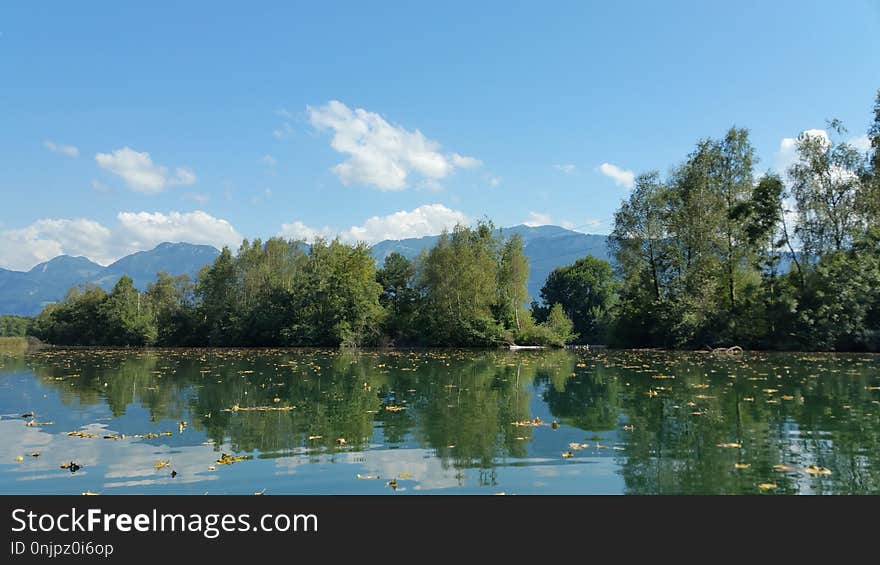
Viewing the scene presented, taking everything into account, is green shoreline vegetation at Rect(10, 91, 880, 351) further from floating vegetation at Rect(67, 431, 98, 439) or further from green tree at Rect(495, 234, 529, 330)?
floating vegetation at Rect(67, 431, 98, 439)

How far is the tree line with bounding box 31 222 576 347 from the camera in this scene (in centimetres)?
6122

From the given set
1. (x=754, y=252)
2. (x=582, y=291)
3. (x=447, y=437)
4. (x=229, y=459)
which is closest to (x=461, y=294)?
(x=754, y=252)

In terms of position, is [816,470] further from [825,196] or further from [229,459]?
[825,196]

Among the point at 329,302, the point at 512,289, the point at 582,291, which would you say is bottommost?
the point at 329,302

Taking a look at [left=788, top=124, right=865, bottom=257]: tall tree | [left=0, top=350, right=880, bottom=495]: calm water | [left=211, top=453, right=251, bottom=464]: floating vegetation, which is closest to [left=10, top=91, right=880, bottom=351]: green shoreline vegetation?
[left=788, top=124, right=865, bottom=257]: tall tree

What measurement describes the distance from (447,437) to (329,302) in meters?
54.4

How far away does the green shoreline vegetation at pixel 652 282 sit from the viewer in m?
44.2

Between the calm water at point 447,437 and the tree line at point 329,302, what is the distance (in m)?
38.0

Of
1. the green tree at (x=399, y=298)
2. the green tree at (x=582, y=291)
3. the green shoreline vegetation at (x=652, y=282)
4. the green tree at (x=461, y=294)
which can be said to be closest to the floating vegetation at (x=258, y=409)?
the green shoreline vegetation at (x=652, y=282)

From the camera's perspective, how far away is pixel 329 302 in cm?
6494

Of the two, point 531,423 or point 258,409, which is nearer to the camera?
point 531,423

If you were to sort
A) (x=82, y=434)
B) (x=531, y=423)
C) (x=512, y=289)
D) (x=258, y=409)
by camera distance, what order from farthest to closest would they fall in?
(x=512, y=289)
(x=258, y=409)
(x=531, y=423)
(x=82, y=434)
